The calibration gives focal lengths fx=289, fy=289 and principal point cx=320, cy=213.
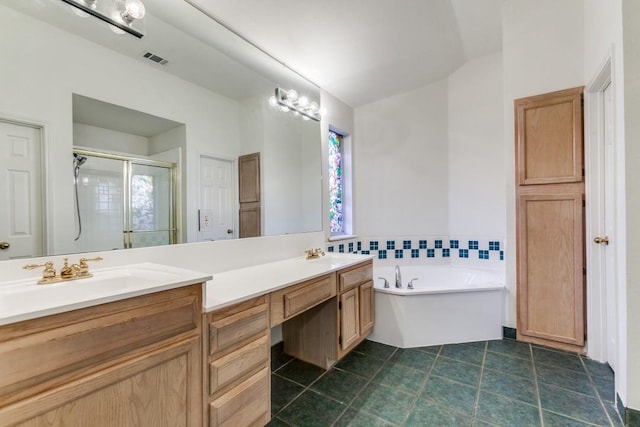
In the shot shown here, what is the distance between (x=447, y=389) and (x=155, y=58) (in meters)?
2.65

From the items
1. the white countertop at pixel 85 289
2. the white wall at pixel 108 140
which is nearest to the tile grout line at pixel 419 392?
the white countertop at pixel 85 289

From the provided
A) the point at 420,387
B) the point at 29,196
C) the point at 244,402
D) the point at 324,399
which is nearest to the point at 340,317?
the point at 324,399

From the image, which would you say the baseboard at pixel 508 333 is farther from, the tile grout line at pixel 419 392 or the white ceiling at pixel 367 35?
the white ceiling at pixel 367 35

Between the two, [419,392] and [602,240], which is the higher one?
[602,240]

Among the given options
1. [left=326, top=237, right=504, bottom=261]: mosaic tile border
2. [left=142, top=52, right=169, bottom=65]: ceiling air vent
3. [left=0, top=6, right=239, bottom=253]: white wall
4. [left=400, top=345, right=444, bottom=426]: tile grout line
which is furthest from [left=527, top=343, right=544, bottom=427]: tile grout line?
[left=142, top=52, right=169, bottom=65]: ceiling air vent

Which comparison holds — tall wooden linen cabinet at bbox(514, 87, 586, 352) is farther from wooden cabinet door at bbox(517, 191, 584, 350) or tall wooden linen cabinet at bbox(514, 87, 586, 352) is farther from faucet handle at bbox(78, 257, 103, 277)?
faucet handle at bbox(78, 257, 103, 277)

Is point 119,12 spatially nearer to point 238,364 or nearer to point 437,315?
point 238,364

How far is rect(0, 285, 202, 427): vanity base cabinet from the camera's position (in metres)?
0.77

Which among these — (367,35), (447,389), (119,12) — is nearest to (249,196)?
(119,12)

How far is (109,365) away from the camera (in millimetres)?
920

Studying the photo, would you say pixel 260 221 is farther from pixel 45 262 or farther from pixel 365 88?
pixel 365 88

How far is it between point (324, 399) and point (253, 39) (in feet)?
8.32

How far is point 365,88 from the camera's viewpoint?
3209 millimetres

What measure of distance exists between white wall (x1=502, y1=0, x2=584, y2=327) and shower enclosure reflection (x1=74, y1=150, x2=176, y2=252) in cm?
264
